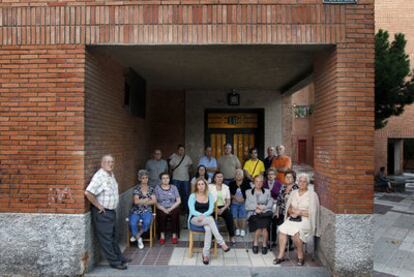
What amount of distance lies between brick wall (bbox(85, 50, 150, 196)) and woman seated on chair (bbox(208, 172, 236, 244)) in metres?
1.79

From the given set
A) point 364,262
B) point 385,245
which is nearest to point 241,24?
point 364,262

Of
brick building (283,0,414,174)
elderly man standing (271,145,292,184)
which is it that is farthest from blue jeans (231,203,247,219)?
brick building (283,0,414,174)

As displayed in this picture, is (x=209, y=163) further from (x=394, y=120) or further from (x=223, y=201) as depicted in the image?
(x=394, y=120)

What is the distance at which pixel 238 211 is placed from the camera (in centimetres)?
719

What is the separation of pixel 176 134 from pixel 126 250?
14.6ft

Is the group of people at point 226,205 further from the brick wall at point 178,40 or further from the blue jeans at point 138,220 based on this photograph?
the brick wall at point 178,40

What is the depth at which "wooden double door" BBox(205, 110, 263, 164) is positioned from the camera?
10555 millimetres

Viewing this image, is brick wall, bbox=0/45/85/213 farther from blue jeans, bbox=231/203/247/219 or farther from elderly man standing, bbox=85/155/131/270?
blue jeans, bbox=231/203/247/219

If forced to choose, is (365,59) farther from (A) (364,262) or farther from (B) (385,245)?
(B) (385,245)

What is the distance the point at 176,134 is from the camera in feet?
33.6

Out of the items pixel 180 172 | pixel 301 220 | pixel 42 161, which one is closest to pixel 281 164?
pixel 301 220


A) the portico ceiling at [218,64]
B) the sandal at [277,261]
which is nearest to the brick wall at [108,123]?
the portico ceiling at [218,64]

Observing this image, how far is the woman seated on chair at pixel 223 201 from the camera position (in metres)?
6.77

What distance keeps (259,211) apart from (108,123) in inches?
118
